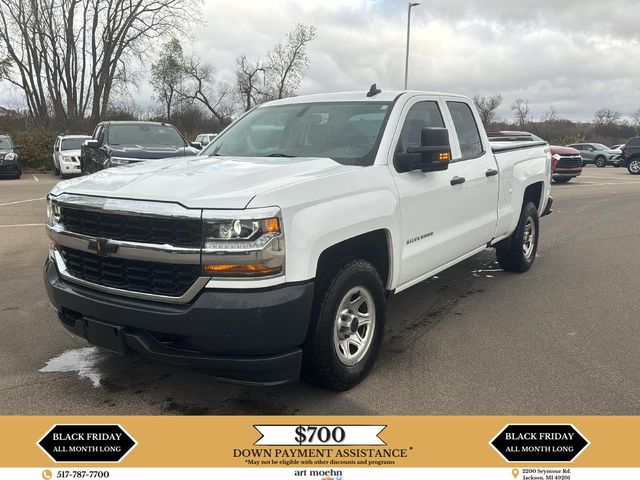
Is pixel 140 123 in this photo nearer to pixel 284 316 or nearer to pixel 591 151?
pixel 284 316

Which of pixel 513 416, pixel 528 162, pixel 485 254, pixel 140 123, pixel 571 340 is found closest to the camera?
pixel 513 416

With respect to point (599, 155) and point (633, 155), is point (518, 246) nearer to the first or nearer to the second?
point (633, 155)

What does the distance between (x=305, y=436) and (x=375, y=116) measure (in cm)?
241

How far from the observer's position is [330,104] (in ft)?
15.1

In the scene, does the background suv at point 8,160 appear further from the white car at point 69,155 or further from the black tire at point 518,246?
the black tire at point 518,246

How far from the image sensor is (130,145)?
11.6m

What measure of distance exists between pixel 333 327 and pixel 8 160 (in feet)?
68.8

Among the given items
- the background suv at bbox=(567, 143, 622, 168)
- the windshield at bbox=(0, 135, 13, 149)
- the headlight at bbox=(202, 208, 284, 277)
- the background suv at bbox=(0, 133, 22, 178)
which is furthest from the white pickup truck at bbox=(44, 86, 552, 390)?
the background suv at bbox=(567, 143, 622, 168)

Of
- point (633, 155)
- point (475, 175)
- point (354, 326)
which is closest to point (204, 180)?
point (354, 326)

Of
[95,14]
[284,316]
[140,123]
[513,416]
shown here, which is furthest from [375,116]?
[95,14]

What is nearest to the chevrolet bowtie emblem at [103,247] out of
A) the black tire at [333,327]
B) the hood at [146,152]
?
the black tire at [333,327]

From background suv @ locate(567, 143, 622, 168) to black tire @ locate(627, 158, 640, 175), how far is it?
815cm

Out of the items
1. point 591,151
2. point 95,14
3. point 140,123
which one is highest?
point 95,14

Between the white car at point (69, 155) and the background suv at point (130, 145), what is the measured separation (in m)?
8.10
